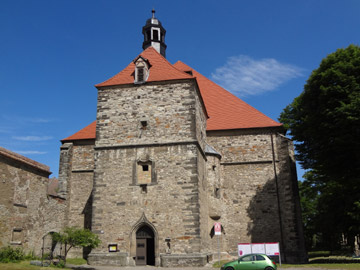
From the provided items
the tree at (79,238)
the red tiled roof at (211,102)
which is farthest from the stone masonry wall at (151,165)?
the red tiled roof at (211,102)

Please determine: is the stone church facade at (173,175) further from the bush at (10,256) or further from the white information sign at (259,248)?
the bush at (10,256)

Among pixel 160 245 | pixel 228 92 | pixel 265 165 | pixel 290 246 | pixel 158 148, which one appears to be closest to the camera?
pixel 160 245

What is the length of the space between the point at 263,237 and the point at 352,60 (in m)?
11.5

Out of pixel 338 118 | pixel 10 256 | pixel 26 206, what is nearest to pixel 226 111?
pixel 338 118

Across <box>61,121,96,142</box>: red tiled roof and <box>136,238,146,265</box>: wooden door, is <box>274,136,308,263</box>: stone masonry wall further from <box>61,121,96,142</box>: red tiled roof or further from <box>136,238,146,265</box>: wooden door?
<box>61,121,96,142</box>: red tiled roof

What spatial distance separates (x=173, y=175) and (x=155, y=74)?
626cm

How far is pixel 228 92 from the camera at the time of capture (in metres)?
27.0

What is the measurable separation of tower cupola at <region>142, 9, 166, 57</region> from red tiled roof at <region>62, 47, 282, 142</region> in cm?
258

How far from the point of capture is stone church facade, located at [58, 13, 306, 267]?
56.2ft

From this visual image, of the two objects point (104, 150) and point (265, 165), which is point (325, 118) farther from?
point (104, 150)

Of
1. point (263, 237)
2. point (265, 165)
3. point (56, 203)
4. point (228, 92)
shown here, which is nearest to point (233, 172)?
point (265, 165)

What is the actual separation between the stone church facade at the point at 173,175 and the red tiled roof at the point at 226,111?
3.0 inches

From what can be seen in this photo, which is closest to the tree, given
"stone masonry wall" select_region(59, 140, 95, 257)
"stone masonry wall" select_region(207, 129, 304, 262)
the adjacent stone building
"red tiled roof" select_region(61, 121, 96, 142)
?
the adjacent stone building

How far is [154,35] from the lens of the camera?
2909 centimetres
